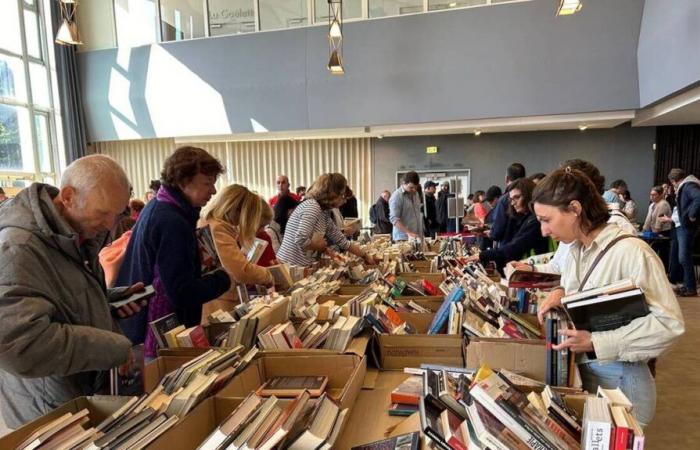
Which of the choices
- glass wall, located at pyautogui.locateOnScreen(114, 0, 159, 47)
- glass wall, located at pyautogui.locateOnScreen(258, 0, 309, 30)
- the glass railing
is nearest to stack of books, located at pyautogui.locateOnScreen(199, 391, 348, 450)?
the glass railing

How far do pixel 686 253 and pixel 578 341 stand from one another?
18.5 ft

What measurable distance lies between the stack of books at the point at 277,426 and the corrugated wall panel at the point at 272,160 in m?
8.26

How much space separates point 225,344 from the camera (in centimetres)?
159

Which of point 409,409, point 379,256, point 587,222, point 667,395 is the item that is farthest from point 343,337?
point 667,395

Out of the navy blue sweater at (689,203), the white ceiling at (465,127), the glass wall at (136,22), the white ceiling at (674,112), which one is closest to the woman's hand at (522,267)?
the white ceiling at (674,112)

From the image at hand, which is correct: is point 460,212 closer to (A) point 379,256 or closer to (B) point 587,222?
(A) point 379,256

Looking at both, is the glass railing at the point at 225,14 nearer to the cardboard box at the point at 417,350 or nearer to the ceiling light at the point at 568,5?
the ceiling light at the point at 568,5

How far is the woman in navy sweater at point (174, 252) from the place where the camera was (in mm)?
1741

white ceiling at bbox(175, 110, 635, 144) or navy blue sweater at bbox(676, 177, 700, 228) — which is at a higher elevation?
white ceiling at bbox(175, 110, 635, 144)

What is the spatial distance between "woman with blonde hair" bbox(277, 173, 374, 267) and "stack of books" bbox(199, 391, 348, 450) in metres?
1.99

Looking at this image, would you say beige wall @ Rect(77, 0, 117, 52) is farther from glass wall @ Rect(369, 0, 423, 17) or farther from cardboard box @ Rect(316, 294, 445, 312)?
cardboard box @ Rect(316, 294, 445, 312)

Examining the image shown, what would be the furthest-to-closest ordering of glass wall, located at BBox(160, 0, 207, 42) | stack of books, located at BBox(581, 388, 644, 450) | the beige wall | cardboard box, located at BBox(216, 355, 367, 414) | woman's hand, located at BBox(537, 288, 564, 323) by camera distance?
the beige wall
glass wall, located at BBox(160, 0, 207, 42)
woman's hand, located at BBox(537, 288, 564, 323)
cardboard box, located at BBox(216, 355, 367, 414)
stack of books, located at BBox(581, 388, 644, 450)

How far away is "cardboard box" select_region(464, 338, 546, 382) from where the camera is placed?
1516 mm

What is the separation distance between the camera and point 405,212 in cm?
533
